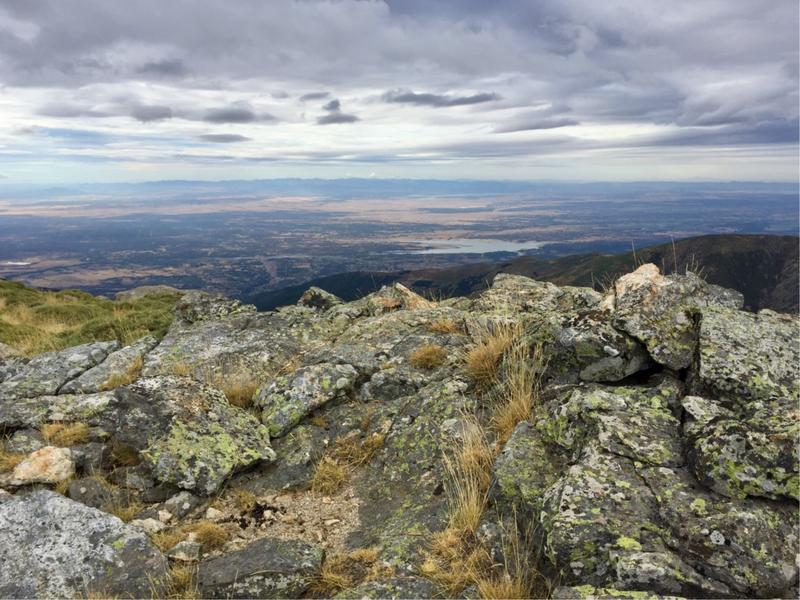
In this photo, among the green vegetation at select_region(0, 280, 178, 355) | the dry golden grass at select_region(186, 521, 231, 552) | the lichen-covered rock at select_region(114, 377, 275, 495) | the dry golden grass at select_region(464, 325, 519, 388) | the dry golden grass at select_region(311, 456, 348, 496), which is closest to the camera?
the dry golden grass at select_region(186, 521, 231, 552)

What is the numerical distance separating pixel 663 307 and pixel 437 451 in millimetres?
4924

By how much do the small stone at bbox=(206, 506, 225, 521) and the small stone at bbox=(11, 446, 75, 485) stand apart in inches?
91.2

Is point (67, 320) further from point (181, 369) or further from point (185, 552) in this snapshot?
point (185, 552)

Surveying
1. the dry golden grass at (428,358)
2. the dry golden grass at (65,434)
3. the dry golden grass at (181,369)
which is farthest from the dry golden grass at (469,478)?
the dry golden grass at (181,369)

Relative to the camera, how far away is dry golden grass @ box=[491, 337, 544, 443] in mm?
7578

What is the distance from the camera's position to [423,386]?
10234 mm

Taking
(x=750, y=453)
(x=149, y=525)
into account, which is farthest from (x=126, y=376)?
(x=750, y=453)

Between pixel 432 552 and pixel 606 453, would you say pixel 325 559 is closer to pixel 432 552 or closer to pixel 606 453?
pixel 432 552

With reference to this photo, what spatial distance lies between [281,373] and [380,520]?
5430mm

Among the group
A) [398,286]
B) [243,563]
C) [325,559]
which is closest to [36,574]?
[243,563]

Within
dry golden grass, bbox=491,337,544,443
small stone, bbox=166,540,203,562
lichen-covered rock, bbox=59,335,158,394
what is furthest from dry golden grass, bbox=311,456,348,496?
lichen-covered rock, bbox=59,335,158,394

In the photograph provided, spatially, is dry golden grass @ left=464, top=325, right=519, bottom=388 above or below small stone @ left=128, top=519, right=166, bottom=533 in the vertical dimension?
above

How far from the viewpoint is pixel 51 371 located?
37.7ft

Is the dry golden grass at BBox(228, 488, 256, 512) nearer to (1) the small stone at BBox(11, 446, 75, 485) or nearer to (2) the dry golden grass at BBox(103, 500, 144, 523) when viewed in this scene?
(2) the dry golden grass at BBox(103, 500, 144, 523)
